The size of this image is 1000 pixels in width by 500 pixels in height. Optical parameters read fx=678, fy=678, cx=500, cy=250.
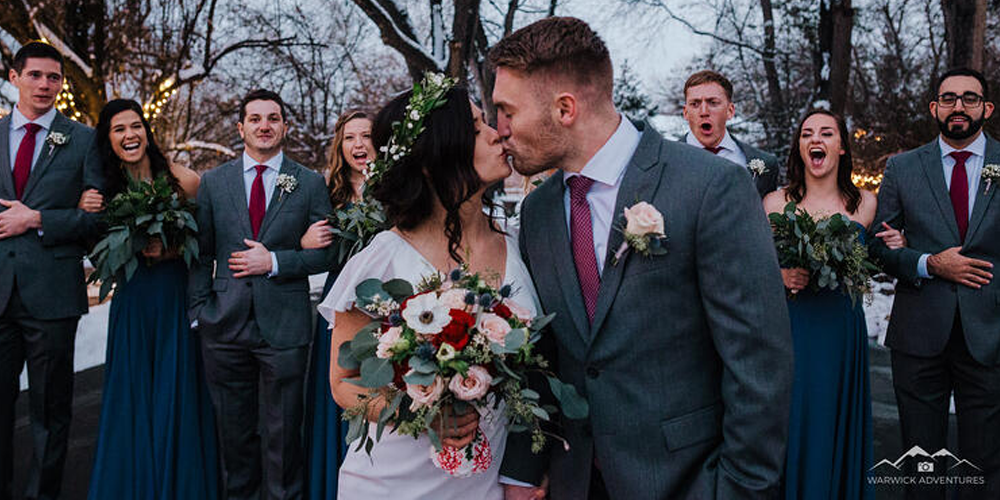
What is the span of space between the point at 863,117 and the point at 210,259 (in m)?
18.4

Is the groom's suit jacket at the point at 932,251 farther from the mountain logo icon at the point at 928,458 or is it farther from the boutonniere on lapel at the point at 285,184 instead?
the boutonniere on lapel at the point at 285,184

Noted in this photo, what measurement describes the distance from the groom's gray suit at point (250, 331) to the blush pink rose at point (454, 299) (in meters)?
2.88

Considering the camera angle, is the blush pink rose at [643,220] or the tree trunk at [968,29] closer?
the blush pink rose at [643,220]

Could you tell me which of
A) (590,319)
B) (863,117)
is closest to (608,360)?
(590,319)

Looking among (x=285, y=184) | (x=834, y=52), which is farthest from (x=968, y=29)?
(x=285, y=184)

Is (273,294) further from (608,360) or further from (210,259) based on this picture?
(608,360)

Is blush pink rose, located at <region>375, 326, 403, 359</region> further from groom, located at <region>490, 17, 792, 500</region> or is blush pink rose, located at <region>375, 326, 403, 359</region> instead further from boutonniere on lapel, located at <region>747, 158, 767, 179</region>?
boutonniere on lapel, located at <region>747, 158, 767, 179</region>

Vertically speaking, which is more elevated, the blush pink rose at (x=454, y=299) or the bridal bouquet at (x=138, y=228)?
the bridal bouquet at (x=138, y=228)

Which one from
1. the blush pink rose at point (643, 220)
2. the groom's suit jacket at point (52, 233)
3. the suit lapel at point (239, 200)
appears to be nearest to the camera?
the blush pink rose at point (643, 220)

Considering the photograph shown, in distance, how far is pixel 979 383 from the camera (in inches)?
164

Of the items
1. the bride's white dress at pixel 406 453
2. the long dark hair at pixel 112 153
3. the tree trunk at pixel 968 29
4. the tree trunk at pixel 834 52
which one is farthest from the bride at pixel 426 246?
the tree trunk at pixel 834 52

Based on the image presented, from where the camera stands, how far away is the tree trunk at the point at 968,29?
9492 mm

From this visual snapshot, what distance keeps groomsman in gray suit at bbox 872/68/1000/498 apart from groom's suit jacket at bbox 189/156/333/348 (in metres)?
3.89

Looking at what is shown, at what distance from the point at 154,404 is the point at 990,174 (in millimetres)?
5596
